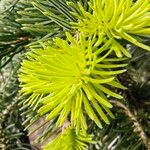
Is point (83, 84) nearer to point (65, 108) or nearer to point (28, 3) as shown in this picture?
point (65, 108)

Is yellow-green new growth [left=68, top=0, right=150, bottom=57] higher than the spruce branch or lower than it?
higher

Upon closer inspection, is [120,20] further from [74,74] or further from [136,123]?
[136,123]

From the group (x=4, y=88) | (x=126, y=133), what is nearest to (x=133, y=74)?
(x=126, y=133)

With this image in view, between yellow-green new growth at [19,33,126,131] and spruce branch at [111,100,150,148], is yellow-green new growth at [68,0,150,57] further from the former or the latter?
spruce branch at [111,100,150,148]

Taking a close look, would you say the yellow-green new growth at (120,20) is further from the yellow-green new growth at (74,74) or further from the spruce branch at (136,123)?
the spruce branch at (136,123)

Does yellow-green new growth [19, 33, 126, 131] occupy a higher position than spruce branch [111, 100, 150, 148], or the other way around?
yellow-green new growth [19, 33, 126, 131]

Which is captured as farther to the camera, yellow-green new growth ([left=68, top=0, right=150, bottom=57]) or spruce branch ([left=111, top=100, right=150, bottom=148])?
spruce branch ([left=111, top=100, right=150, bottom=148])

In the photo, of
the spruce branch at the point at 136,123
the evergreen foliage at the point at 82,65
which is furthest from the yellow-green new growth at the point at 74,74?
the spruce branch at the point at 136,123

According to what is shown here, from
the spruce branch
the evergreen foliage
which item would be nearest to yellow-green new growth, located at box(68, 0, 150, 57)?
the evergreen foliage

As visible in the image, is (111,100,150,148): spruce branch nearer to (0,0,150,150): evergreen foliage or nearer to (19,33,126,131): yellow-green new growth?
(0,0,150,150): evergreen foliage
